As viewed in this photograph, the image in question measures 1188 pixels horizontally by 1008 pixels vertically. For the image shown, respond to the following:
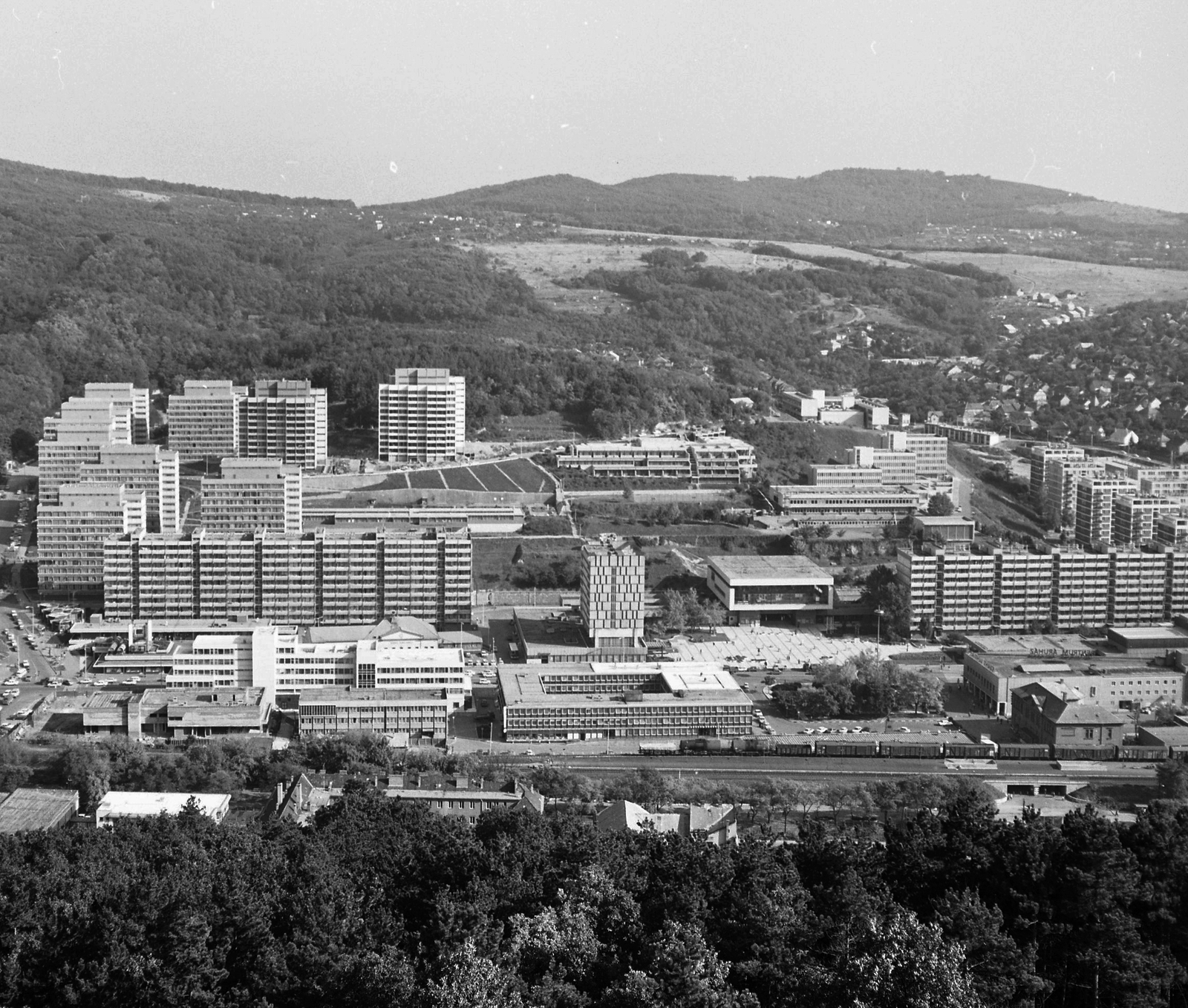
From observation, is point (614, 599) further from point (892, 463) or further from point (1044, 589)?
point (892, 463)

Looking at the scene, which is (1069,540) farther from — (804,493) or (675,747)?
(675,747)

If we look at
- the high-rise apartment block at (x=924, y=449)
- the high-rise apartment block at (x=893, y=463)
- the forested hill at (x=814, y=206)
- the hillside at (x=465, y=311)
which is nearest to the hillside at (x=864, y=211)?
the forested hill at (x=814, y=206)

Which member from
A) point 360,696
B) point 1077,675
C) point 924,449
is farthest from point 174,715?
point 924,449

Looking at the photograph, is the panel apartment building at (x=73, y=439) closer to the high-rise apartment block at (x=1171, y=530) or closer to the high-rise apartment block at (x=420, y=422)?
the high-rise apartment block at (x=420, y=422)

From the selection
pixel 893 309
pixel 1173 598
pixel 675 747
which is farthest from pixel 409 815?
Result: pixel 893 309

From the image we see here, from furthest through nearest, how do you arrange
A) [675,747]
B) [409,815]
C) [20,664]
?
[20,664] → [675,747] → [409,815]
